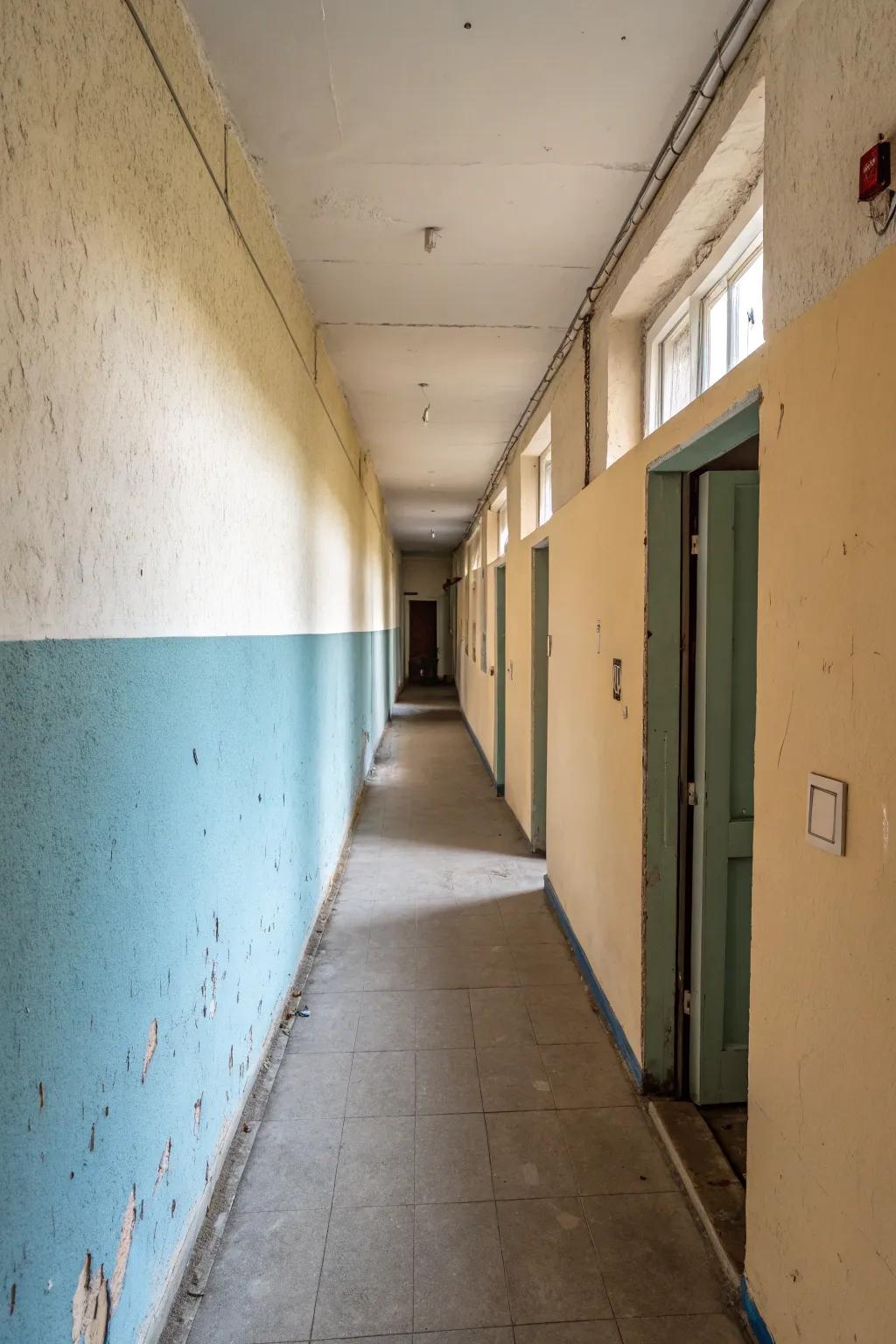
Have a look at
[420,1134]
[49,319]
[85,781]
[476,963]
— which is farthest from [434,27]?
[476,963]

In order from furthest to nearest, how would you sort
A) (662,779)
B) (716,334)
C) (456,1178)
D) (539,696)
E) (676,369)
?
(539,696), (676,369), (662,779), (716,334), (456,1178)

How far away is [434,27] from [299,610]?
6.91 ft

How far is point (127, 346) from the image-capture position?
54.9 inches

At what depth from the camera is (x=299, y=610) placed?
3.26 metres

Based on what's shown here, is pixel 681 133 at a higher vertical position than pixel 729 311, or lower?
higher

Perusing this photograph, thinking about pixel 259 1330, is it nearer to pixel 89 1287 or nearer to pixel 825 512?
pixel 89 1287

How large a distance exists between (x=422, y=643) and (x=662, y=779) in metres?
15.2

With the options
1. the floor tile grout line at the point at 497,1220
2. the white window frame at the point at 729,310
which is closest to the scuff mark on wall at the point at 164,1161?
the floor tile grout line at the point at 497,1220

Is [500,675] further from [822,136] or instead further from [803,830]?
[822,136]

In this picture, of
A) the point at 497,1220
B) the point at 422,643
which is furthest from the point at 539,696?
the point at 422,643

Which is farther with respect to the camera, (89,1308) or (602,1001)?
(602,1001)

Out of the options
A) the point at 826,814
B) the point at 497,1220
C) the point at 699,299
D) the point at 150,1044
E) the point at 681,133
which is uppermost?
the point at 681,133

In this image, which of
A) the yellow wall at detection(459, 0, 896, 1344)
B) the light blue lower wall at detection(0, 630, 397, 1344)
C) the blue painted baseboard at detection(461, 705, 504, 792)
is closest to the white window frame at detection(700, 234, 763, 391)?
the yellow wall at detection(459, 0, 896, 1344)

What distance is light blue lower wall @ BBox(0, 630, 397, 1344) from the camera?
104 cm
